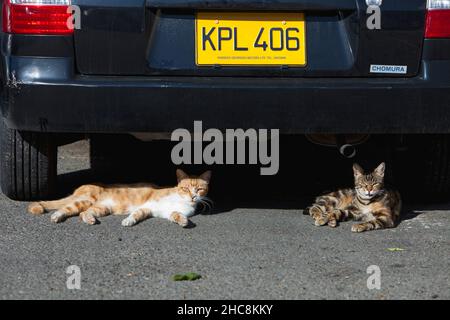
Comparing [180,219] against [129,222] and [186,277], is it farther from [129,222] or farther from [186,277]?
[186,277]

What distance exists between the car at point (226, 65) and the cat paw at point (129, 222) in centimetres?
58

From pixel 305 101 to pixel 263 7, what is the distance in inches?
19.7

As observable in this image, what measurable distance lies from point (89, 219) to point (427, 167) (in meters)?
1.91

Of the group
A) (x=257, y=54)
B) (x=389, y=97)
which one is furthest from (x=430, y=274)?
(x=257, y=54)

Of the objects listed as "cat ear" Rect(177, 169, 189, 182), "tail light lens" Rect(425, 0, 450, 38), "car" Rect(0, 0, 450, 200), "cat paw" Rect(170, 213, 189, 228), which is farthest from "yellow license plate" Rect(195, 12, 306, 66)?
"cat ear" Rect(177, 169, 189, 182)

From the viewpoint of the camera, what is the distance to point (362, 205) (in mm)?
6316

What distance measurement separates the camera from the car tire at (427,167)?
6.38 metres

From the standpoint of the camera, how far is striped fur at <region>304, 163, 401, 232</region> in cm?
602

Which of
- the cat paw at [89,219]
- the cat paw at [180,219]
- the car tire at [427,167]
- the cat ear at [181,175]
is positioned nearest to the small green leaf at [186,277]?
the cat paw at [180,219]

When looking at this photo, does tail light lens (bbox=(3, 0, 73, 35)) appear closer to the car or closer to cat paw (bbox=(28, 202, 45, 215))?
the car

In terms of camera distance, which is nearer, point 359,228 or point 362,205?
point 359,228

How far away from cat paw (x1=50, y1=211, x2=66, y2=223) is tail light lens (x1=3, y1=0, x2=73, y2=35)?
1.00 m

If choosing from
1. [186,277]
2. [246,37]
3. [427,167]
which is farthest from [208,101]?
[427,167]

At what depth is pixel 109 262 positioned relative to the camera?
521cm
